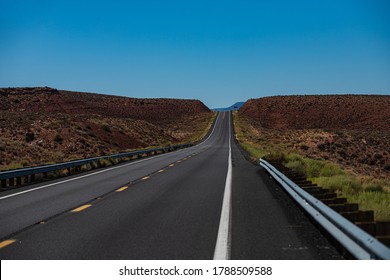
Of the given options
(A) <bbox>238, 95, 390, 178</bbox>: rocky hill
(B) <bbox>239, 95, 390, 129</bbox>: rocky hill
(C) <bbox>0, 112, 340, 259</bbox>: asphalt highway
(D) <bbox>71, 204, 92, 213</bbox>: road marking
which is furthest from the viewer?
(B) <bbox>239, 95, 390, 129</bbox>: rocky hill

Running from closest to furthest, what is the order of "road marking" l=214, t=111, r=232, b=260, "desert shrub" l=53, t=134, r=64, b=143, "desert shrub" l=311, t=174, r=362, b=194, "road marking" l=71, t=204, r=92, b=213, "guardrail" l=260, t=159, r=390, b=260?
"guardrail" l=260, t=159, r=390, b=260 → "road marking" l=214, t=111, r=232, b=260 → "road marking" l=71, t=204, r=92, b=213 → "desert shrub" l=311, t=174, r=362, b=194 → "desert shrub" l=53, t=134, r=64, b=143

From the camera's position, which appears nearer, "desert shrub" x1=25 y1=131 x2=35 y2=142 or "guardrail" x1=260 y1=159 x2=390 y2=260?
"guardrail" x1=260 y1=159 x2=390 y2=260

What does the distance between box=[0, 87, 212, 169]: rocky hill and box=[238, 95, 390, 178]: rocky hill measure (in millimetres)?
17369

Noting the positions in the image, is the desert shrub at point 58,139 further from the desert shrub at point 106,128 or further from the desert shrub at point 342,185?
the desert shrub at point 342,185

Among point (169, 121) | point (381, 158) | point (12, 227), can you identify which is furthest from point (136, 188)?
point (169, 121)

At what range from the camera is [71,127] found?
57250mm

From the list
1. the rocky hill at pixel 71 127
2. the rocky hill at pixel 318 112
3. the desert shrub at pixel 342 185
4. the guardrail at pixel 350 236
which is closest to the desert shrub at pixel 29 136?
the rocky hill at pixel 71 127

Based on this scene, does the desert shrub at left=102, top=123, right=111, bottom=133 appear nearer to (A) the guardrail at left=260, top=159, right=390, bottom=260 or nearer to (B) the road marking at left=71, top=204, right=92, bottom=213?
(B) the road marking at left=71, top=204, right=92, bottom=213

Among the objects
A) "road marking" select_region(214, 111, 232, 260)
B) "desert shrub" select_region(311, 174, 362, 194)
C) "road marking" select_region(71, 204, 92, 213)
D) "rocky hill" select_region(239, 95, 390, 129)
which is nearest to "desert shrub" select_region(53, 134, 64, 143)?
"desert shrub" select_region(311, 174, 362, 194)

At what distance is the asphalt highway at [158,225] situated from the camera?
20.5 feet

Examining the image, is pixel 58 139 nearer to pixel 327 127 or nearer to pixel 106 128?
pixel 106 128

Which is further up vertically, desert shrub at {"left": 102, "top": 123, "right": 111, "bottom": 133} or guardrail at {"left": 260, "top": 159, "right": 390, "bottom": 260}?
desert shrub at {"left": 102, "top": 123, "right": 111, "bottom": 133}

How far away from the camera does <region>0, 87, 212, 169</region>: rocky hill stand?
4279 centimetres

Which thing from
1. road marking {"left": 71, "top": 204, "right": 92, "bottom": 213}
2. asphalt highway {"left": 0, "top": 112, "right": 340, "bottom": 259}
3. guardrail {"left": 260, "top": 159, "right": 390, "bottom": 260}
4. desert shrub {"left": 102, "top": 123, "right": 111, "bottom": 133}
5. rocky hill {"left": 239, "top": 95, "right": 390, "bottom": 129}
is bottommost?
road marking {"left": 71, "top": 204, "right": 92, "bottom": 213}
